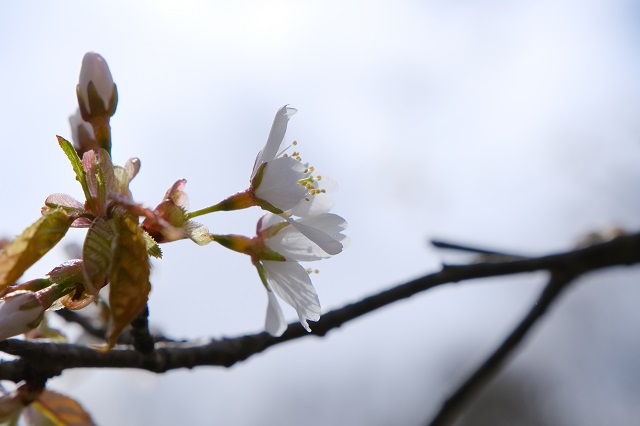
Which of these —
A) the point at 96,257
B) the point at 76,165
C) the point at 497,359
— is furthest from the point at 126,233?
the point at 497,359

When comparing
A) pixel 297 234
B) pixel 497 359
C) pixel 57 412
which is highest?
pixel 297 234

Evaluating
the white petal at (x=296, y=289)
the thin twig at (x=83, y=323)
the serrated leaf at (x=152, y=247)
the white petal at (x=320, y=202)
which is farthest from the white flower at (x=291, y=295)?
the thin twig at (x=83, y=323)

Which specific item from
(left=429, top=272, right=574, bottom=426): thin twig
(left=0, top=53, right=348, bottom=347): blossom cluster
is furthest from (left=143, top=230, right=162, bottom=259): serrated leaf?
(left=429, top=272, right=574, bottom=426): thin twig

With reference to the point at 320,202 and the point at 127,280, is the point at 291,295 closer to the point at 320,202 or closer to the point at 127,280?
the point at 320,202

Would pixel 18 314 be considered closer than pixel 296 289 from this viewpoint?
Answer: Yes

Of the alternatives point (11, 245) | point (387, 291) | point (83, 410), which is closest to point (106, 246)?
point (11, 245)

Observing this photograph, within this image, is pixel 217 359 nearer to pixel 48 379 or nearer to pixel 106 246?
pixel 48 379

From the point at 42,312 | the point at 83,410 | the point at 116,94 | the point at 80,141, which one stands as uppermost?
the point at 116,94
